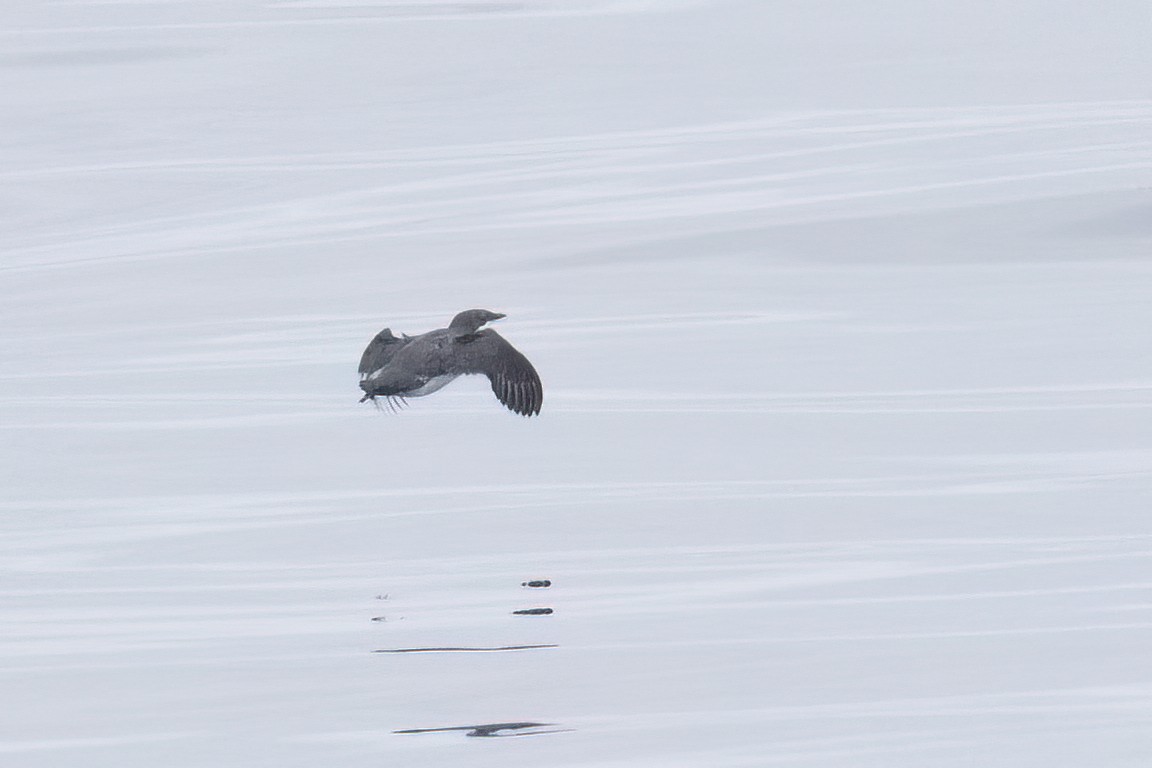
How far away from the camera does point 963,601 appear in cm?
641

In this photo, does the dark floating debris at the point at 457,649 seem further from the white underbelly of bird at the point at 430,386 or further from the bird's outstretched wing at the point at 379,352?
the bird's outstretched wing at the point at 379,352

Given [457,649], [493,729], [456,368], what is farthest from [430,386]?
[493,729]

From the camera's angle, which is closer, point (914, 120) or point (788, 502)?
point (788, 502)

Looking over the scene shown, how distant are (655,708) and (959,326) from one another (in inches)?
184

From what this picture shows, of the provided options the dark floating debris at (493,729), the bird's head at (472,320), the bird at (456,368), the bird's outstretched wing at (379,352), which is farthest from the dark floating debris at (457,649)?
the bird's head at (472,320)

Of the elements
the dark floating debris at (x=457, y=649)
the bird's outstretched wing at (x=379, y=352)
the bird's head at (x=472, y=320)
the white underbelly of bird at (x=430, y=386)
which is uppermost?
the bird's head at (x=472, y=320)

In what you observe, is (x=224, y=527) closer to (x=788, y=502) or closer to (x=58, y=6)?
(x=788, y=502)

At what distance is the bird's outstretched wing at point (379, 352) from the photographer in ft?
25.3

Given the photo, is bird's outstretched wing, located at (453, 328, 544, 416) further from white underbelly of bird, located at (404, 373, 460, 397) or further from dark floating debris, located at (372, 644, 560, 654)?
dark floating debris, located at (372, 644, 560, 654)

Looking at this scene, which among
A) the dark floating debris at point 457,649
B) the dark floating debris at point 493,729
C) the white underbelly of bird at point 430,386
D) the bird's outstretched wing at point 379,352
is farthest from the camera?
the bird's outstretched wing at point 379,352

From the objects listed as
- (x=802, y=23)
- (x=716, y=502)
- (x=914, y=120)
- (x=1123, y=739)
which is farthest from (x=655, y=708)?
(x=802, y=23)

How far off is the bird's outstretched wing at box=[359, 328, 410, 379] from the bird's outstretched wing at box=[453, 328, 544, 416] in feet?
0.87

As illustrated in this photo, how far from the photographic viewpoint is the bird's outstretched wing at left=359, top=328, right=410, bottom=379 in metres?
7.70

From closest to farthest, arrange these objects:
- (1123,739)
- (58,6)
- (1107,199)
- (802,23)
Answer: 1. (1123,739)
2. (1107,199)
3. (802,23)
4. (58,6)
